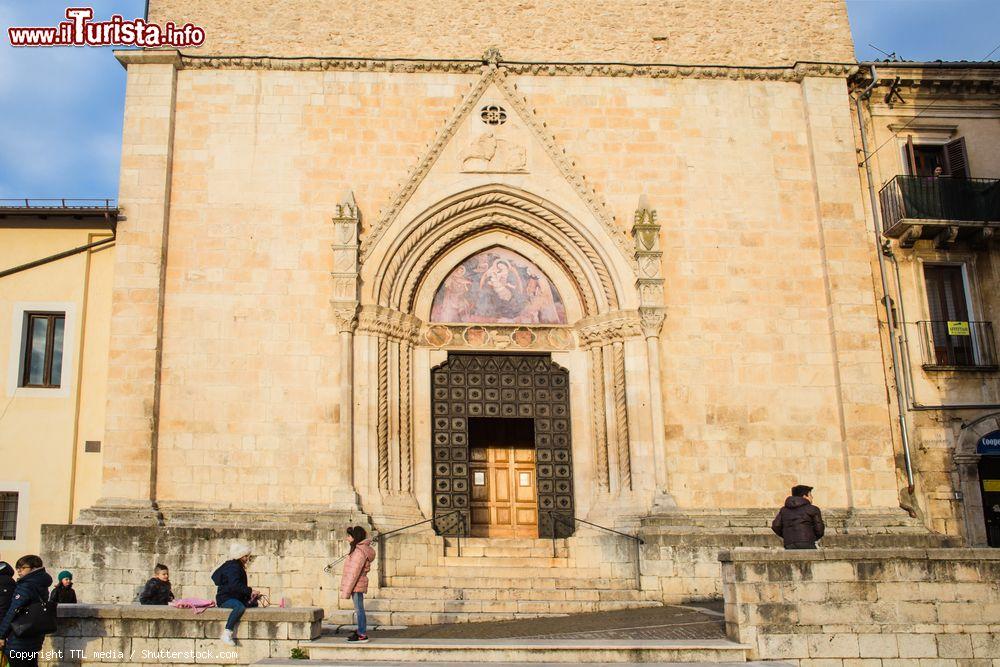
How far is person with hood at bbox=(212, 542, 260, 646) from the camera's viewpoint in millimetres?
10906

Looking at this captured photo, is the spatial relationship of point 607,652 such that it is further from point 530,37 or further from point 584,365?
point 530,37

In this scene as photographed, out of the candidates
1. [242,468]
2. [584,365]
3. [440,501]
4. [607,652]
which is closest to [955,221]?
[584,365]

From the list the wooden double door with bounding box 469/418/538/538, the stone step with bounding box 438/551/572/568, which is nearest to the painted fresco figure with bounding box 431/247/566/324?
the wooden double door with bounding box 469/418/538/538

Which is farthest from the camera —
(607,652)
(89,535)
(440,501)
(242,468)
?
(440,501)

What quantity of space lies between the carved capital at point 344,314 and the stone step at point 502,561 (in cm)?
442

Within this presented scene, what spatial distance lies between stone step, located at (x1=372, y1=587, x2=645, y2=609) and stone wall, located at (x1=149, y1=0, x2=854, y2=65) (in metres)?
10.5

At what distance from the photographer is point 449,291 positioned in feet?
62.8

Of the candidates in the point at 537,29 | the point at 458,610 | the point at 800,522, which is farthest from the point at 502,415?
the point at 537,29

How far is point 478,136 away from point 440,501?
23.1 ft

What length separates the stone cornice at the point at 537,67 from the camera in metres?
18.9

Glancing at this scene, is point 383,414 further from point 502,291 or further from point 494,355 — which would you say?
point 502,291

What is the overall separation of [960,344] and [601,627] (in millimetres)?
10751

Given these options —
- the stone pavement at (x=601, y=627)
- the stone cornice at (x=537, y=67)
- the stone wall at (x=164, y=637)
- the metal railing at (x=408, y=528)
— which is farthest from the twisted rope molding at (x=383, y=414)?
the stone wall at (x=164, y=637)

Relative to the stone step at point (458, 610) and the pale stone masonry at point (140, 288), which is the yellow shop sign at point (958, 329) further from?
the pale stone masonry at point (140, 288)
